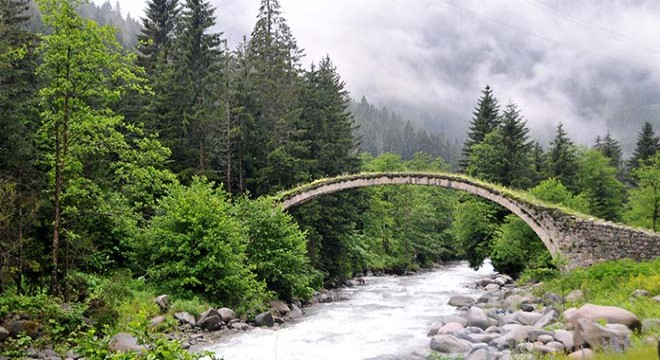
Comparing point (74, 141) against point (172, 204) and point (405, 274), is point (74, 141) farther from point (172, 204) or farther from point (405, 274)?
point (405, 274)

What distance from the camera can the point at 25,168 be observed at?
12.4 m

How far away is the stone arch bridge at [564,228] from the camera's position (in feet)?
56.3

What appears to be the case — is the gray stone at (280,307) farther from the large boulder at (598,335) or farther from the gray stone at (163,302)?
the large boulder at (598,335)

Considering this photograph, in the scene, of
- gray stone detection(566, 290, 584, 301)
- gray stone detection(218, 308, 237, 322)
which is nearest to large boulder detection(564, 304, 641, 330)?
gray stone detection(566, 290, 584, 301)

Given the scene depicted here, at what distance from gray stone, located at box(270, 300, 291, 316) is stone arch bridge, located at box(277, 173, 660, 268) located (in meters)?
6.04

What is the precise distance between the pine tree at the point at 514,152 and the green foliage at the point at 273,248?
1806 cm

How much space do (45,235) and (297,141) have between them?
15.9 meters

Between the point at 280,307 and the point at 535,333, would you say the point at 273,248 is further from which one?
the point at 535,333

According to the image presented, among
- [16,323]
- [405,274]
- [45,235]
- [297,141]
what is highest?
[297,141]

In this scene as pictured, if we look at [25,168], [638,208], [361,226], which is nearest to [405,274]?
[361,226]

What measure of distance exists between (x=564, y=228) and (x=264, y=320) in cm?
1190

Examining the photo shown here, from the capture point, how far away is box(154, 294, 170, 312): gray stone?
14430mm

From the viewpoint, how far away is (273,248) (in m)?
19.1

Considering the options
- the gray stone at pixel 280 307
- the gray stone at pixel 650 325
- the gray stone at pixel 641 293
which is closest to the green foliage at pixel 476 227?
the gray stone at pixel 280 307
